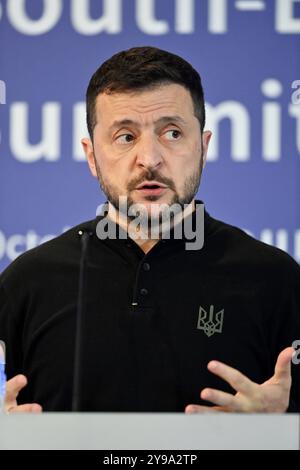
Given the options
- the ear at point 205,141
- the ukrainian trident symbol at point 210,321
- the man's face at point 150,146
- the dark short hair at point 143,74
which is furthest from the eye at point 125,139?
the ukrainian trident symbol at point 210,321

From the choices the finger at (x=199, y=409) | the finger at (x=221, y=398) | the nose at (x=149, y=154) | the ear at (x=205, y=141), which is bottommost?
the finger at (x=199, y=409)

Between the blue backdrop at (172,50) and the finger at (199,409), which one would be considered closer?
the finger at (199,409)

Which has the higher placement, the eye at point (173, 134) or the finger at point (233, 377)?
the eye at point (173, 134)

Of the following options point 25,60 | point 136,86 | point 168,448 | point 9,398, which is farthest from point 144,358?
point 25,60

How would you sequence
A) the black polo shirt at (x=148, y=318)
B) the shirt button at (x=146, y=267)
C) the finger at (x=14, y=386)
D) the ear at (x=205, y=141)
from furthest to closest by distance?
1. the ear at (x=205, y=141)
2. the shirt button at (x=146, y=267)
3. the black polo shirt at (x=148, y=318)
4. the finger at (x=14, y=386)

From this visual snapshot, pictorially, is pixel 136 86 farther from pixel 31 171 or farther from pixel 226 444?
pixel 226 444

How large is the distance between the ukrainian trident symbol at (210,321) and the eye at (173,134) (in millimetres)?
444

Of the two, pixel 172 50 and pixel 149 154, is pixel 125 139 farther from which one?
pixel 172 50

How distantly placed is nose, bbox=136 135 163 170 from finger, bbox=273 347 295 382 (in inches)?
24.9

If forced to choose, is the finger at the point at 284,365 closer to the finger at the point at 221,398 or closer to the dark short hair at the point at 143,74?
the finger at the point at 221,398

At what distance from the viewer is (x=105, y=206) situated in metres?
2.25

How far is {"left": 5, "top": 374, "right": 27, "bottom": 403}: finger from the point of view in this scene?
1613 millimetres

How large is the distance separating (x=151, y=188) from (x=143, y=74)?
0.31 m

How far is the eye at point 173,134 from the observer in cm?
213
